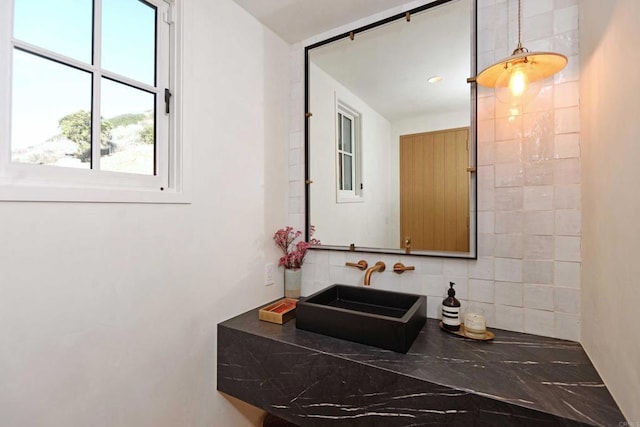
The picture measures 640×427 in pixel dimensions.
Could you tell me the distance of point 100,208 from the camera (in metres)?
1.00

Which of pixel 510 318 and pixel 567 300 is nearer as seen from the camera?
pixel 567 300

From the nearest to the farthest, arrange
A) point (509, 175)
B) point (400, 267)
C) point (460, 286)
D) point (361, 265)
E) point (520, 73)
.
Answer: point (520, 73), point (509, 175), point (460, 286), point (400, 267), point (361, 265)

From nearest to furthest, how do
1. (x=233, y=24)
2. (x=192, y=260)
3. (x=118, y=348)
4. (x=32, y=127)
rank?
(x=32, y=127)
(x=118, y=348)
(x=192, y=260)
(x=233, y=24)

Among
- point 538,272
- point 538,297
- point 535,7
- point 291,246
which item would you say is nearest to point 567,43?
point 535,7

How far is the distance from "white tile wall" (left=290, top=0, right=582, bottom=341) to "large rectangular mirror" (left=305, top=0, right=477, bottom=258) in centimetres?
7

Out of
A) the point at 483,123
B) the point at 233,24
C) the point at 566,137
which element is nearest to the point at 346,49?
the point at 233,24

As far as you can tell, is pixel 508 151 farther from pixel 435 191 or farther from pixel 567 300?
pixel 567 300

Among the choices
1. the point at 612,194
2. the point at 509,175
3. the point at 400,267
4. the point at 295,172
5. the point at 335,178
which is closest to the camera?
the point at 612,194

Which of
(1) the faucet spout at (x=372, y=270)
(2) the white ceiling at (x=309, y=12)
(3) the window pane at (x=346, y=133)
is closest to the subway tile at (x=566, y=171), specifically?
(1) the faucet spout at (x=372, y=270)

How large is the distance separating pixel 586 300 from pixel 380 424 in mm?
856

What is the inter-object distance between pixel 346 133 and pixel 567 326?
1.31 metres

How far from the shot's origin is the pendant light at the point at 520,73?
1050 mm

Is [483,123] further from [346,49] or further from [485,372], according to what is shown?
[485,372]

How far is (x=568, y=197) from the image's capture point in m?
1.16
